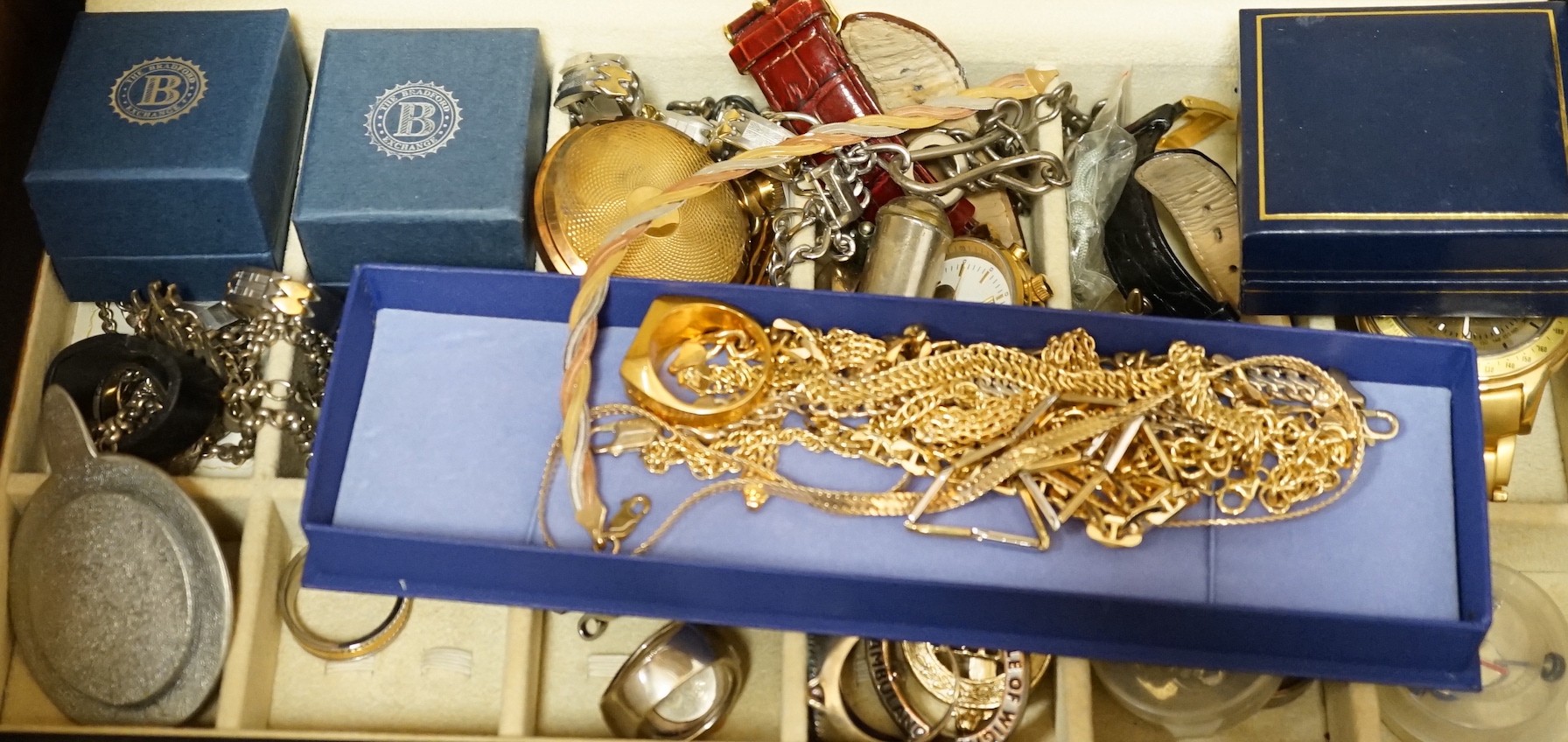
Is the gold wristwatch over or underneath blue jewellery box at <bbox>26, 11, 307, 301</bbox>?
underneath

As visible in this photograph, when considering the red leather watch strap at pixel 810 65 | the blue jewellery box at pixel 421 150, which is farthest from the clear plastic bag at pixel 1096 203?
the blue jewellery box at pixel 421 150

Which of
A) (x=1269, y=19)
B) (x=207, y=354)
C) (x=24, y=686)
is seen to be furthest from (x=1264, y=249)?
(x=24, y=686)

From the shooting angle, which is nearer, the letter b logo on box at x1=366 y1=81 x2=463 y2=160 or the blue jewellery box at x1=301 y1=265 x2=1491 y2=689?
the blue jewellery box at x1=301 y1=265 x2=1491 y2=689

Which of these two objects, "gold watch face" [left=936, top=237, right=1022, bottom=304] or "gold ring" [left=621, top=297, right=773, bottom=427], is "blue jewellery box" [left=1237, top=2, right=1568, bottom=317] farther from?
"gold ring" [left=621, top=297, right=773, bottom=427]

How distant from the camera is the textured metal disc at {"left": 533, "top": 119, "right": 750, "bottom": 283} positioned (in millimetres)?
1209

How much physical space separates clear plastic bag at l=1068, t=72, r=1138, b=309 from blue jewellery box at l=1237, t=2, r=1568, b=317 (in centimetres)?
15

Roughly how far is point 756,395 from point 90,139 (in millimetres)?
771

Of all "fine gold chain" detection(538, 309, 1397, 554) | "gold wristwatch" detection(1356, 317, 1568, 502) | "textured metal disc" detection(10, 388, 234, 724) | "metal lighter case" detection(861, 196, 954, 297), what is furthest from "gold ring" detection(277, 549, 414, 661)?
"gold wristwatch" detection(1356, 317, 1568, 502)

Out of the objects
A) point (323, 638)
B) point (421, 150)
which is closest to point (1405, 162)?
point (421, 150)

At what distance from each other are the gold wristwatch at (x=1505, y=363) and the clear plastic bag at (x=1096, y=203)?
0.92ft

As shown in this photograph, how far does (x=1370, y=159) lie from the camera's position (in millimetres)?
1166

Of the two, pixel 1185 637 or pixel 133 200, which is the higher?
pixel 133 200

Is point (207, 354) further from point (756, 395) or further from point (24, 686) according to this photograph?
point (756, 395)

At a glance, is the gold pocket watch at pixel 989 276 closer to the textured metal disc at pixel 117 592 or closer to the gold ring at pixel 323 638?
the gold ring at pixel 323 638
